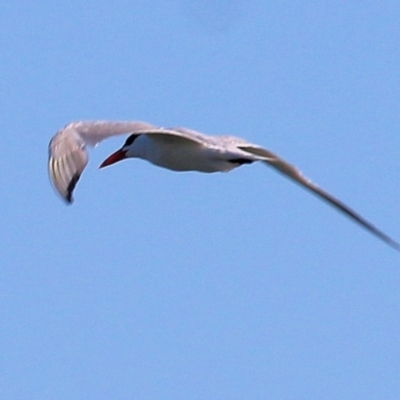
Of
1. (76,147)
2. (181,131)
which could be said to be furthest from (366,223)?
(76,147)

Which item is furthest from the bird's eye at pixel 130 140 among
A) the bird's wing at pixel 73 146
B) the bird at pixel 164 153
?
the bird's wing at pixel 73 146

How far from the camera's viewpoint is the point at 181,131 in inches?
771

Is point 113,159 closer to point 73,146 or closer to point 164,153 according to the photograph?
point 164,153

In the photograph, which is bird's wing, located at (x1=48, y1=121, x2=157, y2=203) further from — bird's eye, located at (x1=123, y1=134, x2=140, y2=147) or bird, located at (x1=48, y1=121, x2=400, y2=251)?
bird's eye, located at (x1=123, y1=134, x2=140, y2=147)

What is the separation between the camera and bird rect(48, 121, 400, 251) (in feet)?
57.3

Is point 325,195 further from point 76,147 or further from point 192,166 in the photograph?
point 76,147

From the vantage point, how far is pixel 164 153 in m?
20.2

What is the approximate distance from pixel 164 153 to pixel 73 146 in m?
2.56

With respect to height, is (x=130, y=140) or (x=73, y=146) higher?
(x=130, y=140)

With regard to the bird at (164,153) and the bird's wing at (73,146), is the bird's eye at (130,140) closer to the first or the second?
the bird at (164,153)

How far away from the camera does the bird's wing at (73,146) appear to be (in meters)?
17.1

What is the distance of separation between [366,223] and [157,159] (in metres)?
2.42

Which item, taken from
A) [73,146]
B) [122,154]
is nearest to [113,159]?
[122,154]

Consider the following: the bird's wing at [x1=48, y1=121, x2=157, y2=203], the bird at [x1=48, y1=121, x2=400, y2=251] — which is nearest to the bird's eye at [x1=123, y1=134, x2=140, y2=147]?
the bird at [x1=48, y1=121, x2=400, y2=251]
